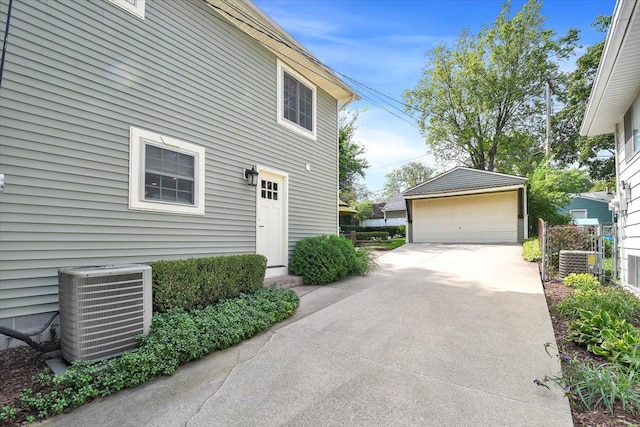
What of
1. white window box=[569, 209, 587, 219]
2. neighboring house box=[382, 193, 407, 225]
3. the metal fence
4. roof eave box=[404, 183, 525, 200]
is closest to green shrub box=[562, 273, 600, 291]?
the metal fence

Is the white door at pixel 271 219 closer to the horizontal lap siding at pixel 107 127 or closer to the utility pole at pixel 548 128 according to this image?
the horizontal lap siding at pixel 107 127

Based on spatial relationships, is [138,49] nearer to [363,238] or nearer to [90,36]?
[90,36]

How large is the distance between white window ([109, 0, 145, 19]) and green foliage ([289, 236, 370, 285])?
471 cm

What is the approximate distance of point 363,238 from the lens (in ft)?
63.5

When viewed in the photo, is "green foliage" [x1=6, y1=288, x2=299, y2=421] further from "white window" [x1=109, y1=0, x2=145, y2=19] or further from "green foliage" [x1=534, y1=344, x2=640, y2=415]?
"white window" [x1=109, y1=0, x2=145, y2=19]

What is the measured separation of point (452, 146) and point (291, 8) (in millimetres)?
18216

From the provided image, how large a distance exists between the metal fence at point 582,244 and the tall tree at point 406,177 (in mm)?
36957

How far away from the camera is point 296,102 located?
715cm

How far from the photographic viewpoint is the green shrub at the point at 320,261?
6.14 meters

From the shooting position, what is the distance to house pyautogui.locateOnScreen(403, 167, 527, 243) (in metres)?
12.5

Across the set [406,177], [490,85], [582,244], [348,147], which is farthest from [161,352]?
[406,177]

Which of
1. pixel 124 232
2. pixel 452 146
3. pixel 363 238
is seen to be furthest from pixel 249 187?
pixel 452 146

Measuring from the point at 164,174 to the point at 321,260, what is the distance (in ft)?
10.9

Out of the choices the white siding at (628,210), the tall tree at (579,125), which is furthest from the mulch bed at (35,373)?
the tall tree at (579,125)
